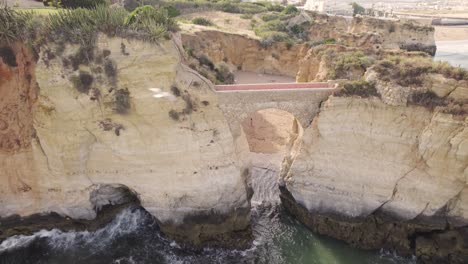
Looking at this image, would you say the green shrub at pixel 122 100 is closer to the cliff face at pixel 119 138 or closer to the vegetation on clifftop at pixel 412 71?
the cliff face at pixel 119 138

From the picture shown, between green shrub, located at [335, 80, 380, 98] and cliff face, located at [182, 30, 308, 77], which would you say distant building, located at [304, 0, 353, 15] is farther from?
green shrub, located at [335, 80, 380, 98]

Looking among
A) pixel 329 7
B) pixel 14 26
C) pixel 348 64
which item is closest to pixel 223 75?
pixel 348 64

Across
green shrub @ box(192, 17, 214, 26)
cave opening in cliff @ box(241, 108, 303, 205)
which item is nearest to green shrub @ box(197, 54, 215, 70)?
cave opening in cliff @ box(241, 108, 303, 205)

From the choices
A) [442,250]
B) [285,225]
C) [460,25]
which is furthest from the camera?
[460,25]

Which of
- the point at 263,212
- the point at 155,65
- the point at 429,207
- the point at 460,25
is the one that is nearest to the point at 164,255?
the point at 263,212

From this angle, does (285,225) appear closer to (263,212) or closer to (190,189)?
(263,212)

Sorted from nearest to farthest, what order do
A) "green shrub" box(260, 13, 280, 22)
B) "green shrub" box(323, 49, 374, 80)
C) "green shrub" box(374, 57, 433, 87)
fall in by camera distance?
1. "green shrub" box(374, 57, 433, 87)
2. "green shrub" box(323, 49, 374, 80)
3. "green shrub" box(260, 13, 280, 22)
